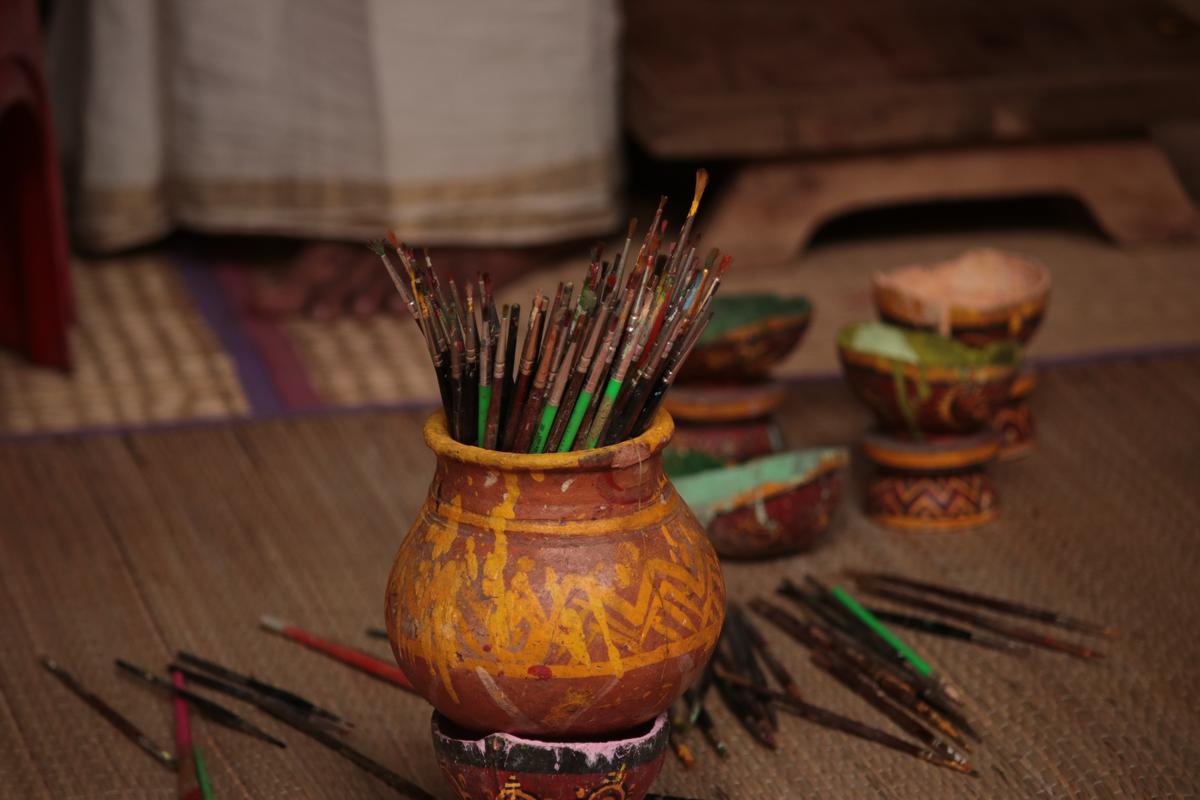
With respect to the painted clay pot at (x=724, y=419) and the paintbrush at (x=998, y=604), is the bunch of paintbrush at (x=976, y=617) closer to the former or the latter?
the paintbrush at (x=998, y=604)

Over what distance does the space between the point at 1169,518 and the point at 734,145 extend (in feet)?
3.87

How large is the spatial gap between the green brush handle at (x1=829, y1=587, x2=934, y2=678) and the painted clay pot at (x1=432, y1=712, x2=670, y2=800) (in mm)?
514

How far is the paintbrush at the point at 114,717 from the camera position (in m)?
1.56

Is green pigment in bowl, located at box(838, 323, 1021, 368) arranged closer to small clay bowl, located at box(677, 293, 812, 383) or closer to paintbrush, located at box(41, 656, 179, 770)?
small clay bowl, located at box(677, 293, 812, 383)

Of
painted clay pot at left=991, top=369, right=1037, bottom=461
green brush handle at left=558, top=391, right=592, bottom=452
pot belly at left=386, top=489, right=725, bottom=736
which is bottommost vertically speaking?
painted clay pot at left=991, top=369, right=1037, bottom=461

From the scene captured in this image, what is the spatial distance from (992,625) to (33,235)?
1.59m

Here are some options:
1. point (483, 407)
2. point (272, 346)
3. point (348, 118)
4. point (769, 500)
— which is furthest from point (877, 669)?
point (348, 118)

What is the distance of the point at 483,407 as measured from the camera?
1278mm

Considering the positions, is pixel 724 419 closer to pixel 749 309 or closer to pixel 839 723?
pixel 749 309

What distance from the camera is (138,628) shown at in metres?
1.82

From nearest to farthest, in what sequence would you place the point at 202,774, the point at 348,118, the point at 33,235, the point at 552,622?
the point at 552,622 → the point at 202,774 → the point at 33,235 → the point at 348,118

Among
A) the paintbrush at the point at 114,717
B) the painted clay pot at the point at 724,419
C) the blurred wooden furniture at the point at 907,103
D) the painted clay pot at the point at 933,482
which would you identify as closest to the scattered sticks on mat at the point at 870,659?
the painted clay pot at the point at 933,482

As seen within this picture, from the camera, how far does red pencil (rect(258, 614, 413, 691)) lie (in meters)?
1.70

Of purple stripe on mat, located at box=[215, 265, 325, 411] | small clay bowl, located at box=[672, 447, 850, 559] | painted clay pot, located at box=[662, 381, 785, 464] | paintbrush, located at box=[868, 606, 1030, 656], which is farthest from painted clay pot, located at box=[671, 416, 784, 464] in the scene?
purple stripe on mat, located at box=[215, 265, 325, 411]
